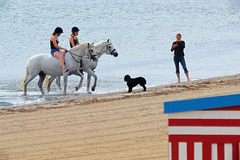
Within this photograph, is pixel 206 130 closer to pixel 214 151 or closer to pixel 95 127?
pixel 214 151

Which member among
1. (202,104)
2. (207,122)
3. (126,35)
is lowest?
(207,122)

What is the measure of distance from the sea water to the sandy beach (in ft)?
9.35

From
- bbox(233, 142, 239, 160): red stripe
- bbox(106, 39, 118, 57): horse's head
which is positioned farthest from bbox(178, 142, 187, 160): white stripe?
bbox(106, 39, 118, 57): horse's head

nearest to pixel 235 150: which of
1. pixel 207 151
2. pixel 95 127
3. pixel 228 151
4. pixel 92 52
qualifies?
pixel 228 151

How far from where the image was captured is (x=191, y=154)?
4.47 metres

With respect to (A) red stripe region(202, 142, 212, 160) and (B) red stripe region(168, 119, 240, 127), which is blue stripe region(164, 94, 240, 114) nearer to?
(B) red stripe region(168, 119, 240, 127)

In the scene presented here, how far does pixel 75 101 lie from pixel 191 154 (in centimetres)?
926

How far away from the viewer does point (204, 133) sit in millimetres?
4453

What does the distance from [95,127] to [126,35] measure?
31.7 meters

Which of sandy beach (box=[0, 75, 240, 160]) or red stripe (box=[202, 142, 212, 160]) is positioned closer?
red stripe (box=[202, 142, 212, 160])

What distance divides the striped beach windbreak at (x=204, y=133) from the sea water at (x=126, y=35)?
10.6 metres

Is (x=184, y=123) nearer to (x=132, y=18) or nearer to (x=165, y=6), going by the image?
(x=132, y=18)

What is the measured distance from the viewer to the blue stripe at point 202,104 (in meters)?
4.30

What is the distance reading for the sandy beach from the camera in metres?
7.83
